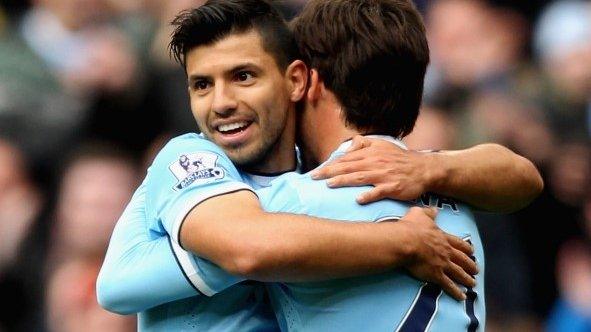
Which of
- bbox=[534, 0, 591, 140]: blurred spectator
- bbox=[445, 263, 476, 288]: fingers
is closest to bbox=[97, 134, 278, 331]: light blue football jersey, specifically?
bbox=[445, 263, 476, 288]: fingers

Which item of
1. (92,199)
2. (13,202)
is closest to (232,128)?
(92,199)

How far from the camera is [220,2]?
170 inches

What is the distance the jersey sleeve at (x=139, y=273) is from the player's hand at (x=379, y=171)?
470 millimetres

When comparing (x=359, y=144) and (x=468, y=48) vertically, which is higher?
(x=359, y=144)

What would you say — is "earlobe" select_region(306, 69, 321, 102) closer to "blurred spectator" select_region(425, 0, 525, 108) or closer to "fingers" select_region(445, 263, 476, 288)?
"fingers" select_region(445, 263, 476, 288)

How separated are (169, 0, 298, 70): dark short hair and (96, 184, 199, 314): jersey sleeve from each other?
542mm

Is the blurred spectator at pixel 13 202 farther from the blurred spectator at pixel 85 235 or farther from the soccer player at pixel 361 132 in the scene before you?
the soccer player at pixel 361 132

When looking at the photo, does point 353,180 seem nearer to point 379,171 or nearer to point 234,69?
point 379,171

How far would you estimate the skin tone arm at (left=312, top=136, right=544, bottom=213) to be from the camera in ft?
13.3

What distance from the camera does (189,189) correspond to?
400cm

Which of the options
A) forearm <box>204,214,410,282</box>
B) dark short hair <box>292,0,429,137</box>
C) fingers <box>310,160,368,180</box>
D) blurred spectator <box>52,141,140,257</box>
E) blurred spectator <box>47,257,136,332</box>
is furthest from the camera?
blurred spectator <box>52,141,140,257</box>

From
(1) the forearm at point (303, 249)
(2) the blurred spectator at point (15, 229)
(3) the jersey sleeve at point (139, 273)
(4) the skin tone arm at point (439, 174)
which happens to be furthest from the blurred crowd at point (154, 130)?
(1) the forearm at point (303, 249)

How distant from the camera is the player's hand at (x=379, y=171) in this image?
404 centimetres

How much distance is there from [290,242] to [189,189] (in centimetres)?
35
